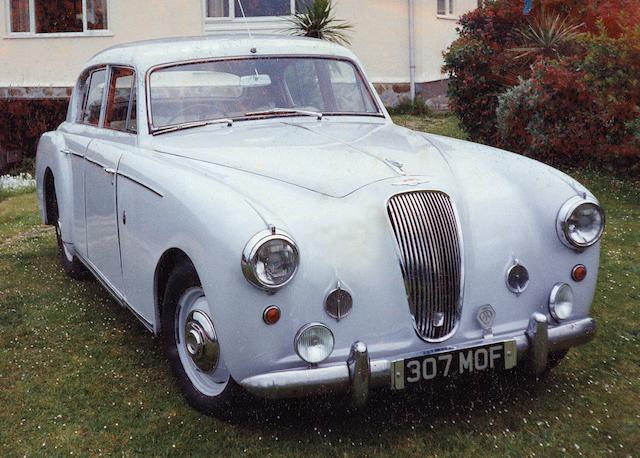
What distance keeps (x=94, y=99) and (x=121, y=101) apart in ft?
2.31

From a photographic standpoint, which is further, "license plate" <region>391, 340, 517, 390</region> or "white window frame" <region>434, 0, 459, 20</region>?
"white window frame" <region>434, 0, 459, 20</region>

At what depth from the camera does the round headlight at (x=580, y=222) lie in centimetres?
330

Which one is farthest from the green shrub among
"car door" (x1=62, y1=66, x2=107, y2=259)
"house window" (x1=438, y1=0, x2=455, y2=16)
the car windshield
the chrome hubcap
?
the chrome hubcap

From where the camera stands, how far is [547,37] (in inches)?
414

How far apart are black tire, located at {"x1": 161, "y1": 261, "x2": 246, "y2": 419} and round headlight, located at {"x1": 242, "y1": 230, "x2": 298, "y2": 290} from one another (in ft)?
1.39

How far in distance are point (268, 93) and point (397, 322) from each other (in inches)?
71.3

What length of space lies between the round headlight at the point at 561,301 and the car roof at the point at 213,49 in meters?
2.10

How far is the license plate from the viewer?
118 inches

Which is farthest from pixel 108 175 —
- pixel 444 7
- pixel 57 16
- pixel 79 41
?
pixel 57 16

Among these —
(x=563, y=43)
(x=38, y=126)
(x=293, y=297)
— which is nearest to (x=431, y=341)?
(x=293, y=297)

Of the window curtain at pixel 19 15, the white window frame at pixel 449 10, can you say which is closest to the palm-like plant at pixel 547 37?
the white window frame at pixel 449 10

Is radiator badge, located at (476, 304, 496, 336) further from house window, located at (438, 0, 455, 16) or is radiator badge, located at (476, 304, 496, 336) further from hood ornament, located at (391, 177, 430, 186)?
house window, located at (438, 0, 455, 16)

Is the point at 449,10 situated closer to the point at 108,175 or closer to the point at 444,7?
the point at 444,7

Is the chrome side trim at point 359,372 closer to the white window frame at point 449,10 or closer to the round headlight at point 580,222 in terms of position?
the round headlight at point 580,222
